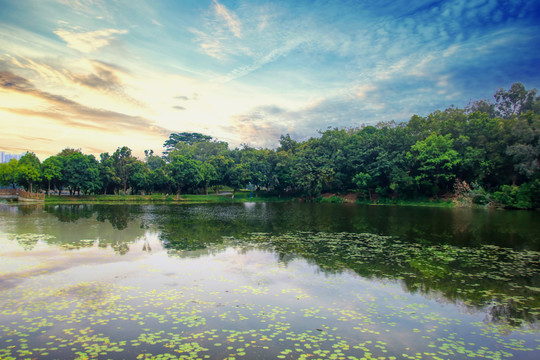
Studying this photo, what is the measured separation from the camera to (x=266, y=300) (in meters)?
7.48

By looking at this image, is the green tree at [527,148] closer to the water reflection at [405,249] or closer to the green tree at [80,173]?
the water reflection at [405,249]

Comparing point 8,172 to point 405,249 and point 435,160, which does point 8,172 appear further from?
point 435,160

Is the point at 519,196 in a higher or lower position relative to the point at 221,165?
lower

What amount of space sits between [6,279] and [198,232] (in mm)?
9972

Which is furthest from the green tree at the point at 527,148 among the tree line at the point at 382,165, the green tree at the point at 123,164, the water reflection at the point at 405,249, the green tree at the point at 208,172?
the green tree at the point at 123,164

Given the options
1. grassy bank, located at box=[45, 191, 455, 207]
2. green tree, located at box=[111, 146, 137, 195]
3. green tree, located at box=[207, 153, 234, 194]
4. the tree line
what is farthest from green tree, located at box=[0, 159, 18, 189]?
green tree, located at box=[207, 153, 234, 194]

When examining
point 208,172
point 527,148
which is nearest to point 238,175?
point 208,172

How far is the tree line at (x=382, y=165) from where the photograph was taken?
136 feet

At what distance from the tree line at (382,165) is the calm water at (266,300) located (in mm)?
32857

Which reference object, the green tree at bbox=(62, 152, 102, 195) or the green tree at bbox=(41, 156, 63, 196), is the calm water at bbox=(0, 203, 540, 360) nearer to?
the green tree at bbox=(41, 156, 63, 196)

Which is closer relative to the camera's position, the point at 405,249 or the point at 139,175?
the point at 405,249

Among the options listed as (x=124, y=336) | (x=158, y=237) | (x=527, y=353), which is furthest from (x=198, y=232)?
(x=527, y=353)

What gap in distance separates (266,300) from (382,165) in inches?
1830

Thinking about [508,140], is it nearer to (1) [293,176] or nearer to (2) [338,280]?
(1) [293,176]
